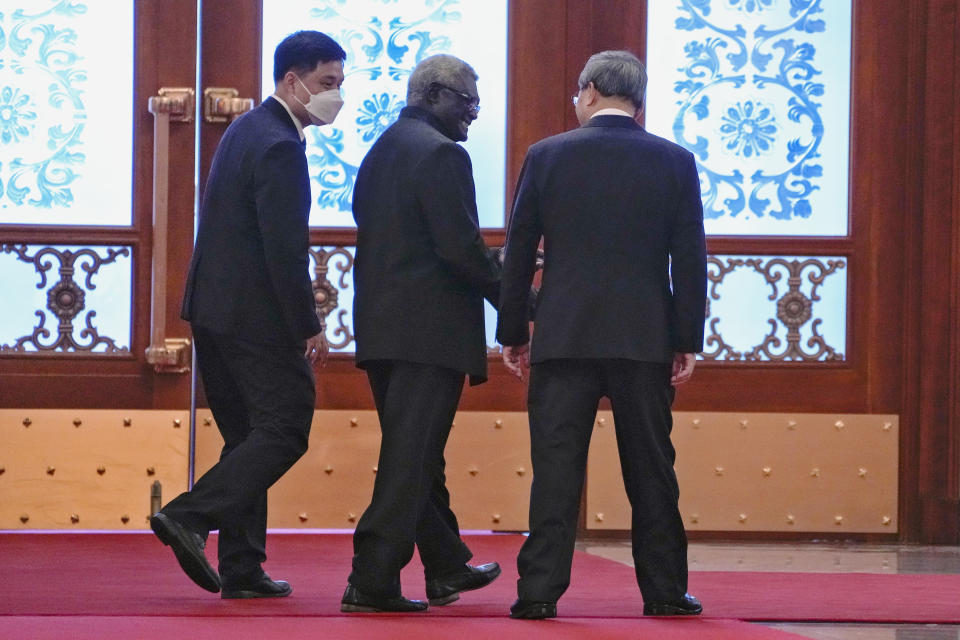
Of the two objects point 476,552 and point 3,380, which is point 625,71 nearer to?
point 476,552

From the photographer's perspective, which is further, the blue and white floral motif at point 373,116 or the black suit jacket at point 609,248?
the blue and white floral motif at point 373,116

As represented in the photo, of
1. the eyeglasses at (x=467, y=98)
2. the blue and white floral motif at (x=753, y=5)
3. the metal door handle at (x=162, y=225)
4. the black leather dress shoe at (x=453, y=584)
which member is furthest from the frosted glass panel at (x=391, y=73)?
the black leather dress shoe at (x=453, y=584)

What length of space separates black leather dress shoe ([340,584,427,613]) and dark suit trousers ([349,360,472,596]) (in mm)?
16

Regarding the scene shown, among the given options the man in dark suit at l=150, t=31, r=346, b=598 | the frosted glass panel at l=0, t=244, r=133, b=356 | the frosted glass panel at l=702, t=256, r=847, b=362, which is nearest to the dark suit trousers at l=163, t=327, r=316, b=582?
the man in dark suit at l=150, t=31, r=346, b=598

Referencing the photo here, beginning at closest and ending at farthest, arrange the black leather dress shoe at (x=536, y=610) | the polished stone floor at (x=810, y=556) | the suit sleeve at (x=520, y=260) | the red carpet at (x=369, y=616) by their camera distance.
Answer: the red carpet at (x=369, y=616)
the black leather dress shoe at (x=536, y=610)
the suit sleeve at (x=520, y=260)
the polished stone floor at (x=810, y=556)

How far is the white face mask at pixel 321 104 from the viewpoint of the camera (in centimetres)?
369

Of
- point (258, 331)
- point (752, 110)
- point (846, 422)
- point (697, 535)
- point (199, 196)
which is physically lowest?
point (697, 535)

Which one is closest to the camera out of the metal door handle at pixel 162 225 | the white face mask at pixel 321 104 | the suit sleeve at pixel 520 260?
the suit sleeve at pixel 520 260

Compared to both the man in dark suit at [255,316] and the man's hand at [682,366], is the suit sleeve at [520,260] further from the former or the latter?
the man in dark suit at [255,316]

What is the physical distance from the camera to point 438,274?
135 inches

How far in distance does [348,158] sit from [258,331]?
1.98 m

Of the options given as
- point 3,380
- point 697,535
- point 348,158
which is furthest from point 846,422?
point 3,380

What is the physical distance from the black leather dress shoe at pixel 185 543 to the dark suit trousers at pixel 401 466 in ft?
1.18

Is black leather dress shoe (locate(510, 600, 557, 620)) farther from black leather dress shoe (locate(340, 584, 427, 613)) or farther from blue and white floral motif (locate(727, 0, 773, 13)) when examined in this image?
blue and white floral motif (locate(727, 0, 773, 13))
